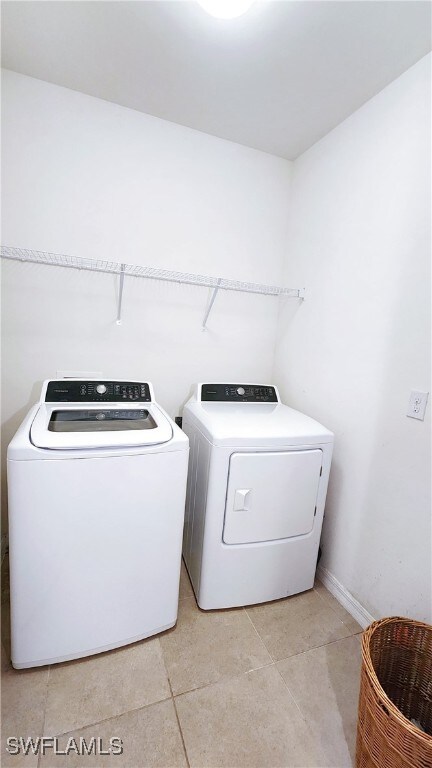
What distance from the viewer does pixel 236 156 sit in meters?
2.14

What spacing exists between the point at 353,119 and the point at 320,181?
325 millimetres

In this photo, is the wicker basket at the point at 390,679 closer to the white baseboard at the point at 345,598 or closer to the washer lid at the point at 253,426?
the white baseboard at the point at 345,598

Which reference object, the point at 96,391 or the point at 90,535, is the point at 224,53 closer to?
the point at 96,391

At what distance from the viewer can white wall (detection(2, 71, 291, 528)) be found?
1753mm

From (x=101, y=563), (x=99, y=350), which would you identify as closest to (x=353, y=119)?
(x=99, y=350)

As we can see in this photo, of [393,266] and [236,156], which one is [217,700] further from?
[236,156]

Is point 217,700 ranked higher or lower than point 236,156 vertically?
lower

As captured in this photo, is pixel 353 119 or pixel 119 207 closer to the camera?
pixel 353 119

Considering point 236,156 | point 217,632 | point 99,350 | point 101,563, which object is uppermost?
point 236,156

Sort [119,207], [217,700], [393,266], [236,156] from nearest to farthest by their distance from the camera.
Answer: [217,700] → [393,266] → [119,207] → [236,156]

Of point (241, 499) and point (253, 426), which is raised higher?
point (253, 426)

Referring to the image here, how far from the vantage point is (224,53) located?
147 centimetres

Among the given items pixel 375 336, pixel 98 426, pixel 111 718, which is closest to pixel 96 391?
pixel 98 426

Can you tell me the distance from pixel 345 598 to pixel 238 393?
1290 millimetres
